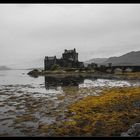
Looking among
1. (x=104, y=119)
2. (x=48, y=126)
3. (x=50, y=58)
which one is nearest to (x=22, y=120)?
(x=48, y=126)

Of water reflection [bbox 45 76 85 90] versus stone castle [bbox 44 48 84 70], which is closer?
water reflection [bbox 45 76 85 90]

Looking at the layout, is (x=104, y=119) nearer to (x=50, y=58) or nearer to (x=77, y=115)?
(x=77, y=115)

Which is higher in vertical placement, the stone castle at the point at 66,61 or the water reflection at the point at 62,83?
the stone castle at the point at 66,61

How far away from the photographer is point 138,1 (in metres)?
3.73

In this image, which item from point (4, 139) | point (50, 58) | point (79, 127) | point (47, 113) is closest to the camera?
point (4, 139)

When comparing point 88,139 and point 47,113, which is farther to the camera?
point 47,113

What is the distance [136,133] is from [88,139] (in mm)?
7906

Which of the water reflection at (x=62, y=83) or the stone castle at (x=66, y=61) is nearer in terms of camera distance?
the water reflection at (x=62, y=83)

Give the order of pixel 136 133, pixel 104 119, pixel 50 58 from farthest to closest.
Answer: pixel 50 58 → pixel 104 119 → pixel 136 133

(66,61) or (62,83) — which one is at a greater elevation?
(66,61)

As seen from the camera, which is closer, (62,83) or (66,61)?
(62,83)

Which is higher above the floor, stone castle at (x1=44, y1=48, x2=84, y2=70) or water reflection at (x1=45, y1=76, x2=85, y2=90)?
stone castle at (x1=44, y1=48, x2=84, y2=70)

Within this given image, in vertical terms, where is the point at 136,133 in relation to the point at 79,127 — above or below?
above

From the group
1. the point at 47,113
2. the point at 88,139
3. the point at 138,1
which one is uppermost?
the point at 138,1
